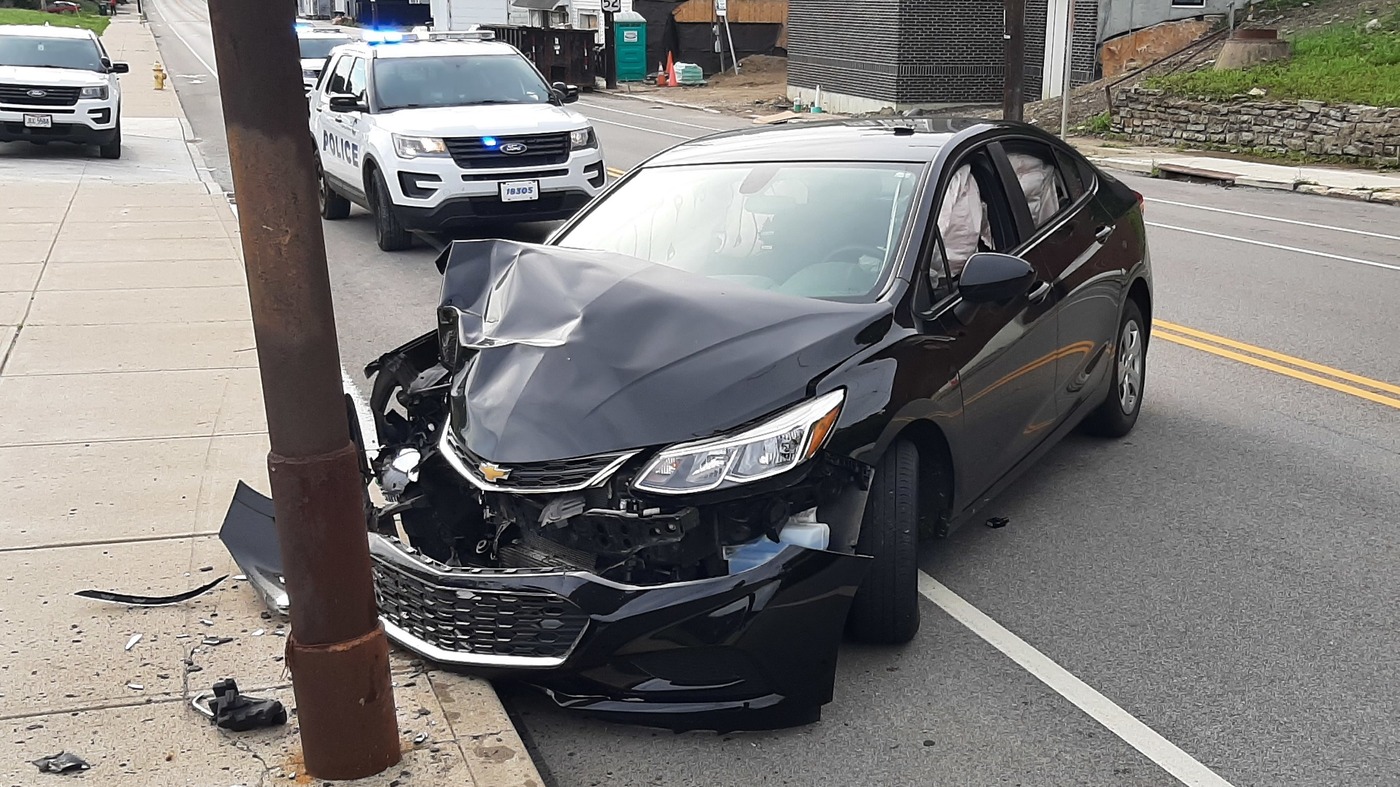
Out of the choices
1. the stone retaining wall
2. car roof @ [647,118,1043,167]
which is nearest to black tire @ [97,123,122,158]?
car roof @ [647,118,1043,167]

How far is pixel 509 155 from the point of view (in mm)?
11781

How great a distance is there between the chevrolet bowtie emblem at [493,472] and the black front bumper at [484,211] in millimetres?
7988

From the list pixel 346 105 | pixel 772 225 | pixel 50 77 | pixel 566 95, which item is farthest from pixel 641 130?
pixel 772 225

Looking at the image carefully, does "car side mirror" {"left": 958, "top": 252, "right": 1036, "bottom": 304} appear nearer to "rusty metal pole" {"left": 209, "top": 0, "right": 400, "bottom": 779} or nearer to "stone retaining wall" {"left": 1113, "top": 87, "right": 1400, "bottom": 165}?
"rusty metal pole" {"left": 209, "top": 0, "right": 400, "bottom": 779}

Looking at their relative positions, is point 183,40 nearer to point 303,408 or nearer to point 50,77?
point 50,77

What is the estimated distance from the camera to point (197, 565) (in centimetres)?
494

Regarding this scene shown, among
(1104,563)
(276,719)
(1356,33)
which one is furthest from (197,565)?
(1356,33)

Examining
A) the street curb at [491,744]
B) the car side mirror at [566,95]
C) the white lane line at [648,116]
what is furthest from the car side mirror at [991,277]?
the white lane line at [648,116]

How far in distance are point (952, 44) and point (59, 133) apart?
1936 centimetres

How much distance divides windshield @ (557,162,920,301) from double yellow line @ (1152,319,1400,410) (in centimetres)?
375

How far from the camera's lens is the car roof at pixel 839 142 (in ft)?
17.6

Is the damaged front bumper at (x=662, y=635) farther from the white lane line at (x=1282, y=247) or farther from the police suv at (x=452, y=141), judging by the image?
the white lane line at (x=1282, y=247)

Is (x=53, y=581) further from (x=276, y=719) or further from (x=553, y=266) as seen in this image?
(x=553, y=266)

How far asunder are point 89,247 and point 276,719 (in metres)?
9.51
